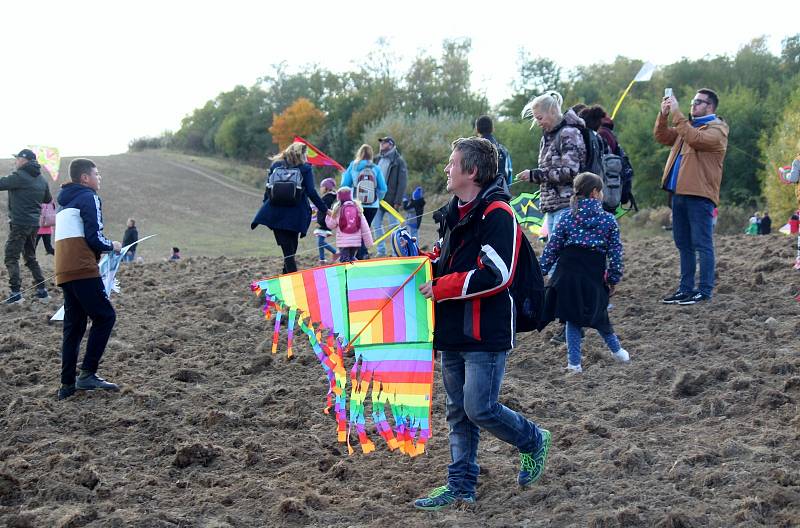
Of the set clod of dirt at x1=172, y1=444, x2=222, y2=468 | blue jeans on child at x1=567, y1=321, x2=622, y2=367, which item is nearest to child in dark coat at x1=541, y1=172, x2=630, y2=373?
blue jeans on child at x1=567, y1=321, x2=622, y2=367

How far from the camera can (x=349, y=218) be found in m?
12.0

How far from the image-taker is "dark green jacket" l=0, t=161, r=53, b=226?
11.5 m

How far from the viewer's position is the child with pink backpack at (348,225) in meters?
12.0

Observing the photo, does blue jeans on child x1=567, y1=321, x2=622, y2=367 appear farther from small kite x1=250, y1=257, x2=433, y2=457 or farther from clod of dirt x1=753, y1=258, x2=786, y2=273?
clod of dirt x1=753, y1=258, x2=786, y2=273

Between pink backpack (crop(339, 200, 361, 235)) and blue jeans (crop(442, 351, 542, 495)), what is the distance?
24.1 ft

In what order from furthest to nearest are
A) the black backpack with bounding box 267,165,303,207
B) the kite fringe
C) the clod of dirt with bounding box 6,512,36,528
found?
the black backpack with bounding box 267,165,303,207 → the kite fringe → the clod of dirt with bounding box 6,512,36,528

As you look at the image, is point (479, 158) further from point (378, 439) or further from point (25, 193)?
point (25, 193)

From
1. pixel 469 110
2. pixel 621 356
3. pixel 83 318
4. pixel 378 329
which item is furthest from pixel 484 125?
pixel 469 110

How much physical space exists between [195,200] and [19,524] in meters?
36.4

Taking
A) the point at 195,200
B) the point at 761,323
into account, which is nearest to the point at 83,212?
the point at 761,323

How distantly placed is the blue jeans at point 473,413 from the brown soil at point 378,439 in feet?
0.79

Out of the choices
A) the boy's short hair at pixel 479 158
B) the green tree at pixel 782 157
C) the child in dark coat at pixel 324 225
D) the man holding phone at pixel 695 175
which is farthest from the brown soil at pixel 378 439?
the green tree at pixel 782 157

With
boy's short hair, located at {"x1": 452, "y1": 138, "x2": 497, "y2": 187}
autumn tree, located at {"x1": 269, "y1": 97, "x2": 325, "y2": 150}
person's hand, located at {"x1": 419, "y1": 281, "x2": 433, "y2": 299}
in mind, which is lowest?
person's hand, located at {"x1": 419, "y1": 281, "x2": 433, "y2": 299}

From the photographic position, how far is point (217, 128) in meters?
72.1
